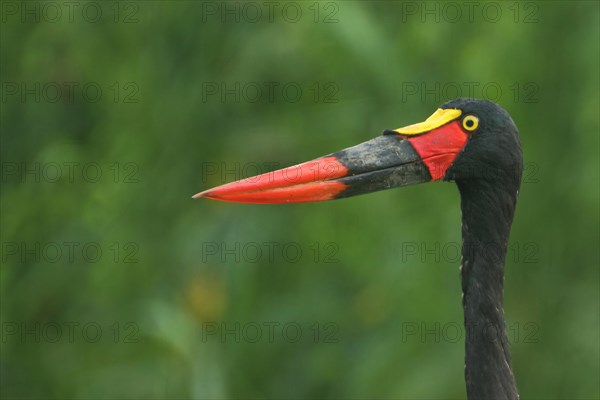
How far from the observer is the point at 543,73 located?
6.16 metres

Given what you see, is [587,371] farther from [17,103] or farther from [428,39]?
[17,103]

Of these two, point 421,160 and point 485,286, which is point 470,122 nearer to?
point 421,160

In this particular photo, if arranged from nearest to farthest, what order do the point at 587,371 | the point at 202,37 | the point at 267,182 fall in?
the point at 267,182
the point at 587,371
the point at 202,37

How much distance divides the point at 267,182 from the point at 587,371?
8.69 feet

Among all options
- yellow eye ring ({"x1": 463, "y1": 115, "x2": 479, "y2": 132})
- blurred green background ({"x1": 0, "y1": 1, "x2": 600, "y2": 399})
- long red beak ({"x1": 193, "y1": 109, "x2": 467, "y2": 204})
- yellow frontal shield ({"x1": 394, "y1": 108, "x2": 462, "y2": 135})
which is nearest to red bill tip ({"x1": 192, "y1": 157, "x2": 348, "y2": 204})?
long red beak ({"x1": 193, "y1": 109, "x2": 467, "y2": 204})

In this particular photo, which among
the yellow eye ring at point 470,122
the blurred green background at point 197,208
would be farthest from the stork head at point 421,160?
the blurred green background at point 197,208

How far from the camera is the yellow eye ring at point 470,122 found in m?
4.45

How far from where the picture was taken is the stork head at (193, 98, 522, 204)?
4324 mm

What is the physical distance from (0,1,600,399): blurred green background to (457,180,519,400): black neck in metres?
1.81

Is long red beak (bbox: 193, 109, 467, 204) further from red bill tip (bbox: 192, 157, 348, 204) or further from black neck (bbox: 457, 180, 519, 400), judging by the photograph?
black neck (bbox: 457, 180, 519, 400)

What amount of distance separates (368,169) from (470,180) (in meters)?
0.44

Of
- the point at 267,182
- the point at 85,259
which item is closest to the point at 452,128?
the point at 267,182

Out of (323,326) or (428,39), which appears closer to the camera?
(428,39)

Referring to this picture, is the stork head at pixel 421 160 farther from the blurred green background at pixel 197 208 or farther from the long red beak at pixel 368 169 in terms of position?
the blurred green background at pixel 197 208
